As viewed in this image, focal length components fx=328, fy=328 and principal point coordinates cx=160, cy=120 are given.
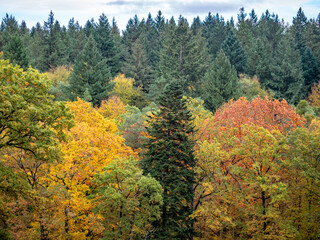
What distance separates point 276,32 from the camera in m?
101

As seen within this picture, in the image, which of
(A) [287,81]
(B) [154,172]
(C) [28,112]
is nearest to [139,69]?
(A) [287,81]

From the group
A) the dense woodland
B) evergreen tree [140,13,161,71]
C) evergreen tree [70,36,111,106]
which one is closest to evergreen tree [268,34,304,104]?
evergreen tree [140,13,161,71]

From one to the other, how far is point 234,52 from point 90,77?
37262mm

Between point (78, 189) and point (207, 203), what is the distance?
1057 cm

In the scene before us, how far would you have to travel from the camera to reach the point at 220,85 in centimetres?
5478

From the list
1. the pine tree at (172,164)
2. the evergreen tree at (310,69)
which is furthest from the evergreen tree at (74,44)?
the pine tree at (172,164)

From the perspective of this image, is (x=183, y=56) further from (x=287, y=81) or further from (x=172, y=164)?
(x=172, y=164)

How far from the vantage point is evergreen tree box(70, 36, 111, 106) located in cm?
5645

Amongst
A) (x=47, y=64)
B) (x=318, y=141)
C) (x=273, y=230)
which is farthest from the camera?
(x=47, y=64)

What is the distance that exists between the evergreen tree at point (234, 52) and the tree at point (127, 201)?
201 ft

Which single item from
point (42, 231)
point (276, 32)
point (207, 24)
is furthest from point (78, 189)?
point (207, 24)

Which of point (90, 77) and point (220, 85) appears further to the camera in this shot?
point (90, 77)

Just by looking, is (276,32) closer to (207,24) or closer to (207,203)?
(207,24)

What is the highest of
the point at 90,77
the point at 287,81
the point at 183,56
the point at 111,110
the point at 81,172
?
the point at 183,56
